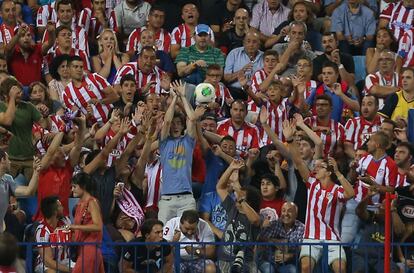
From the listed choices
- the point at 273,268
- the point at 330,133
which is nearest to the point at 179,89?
the point at 330,133

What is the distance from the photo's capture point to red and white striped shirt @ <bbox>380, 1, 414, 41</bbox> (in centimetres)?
2728

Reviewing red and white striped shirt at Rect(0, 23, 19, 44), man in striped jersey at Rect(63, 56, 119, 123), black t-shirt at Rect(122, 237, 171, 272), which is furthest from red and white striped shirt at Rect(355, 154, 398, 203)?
red and white striped shirt at Rect(0, 23, 19, 44)

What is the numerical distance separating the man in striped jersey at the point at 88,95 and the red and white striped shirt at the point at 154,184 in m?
1.59

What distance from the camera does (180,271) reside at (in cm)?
2005

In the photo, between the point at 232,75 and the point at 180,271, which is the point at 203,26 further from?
the point at 180,271

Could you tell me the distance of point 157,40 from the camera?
1064 inches

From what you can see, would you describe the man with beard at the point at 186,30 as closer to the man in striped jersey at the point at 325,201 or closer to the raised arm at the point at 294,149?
the raised arm at the point at 294,149

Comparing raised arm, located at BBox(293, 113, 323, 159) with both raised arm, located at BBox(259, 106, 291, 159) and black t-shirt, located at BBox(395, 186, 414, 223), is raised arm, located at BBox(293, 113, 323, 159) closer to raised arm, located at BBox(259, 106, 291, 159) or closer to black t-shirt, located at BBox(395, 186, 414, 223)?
raised arm, located at BBox(259, 106, 291, 159)

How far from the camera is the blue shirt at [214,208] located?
22.7 meters

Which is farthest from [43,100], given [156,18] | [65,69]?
[156,18]

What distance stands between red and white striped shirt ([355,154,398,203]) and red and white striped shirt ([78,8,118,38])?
5.85m

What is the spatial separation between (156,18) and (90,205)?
277 inches

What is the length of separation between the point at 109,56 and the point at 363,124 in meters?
4.04

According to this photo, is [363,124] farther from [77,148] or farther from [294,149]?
[77,148]
